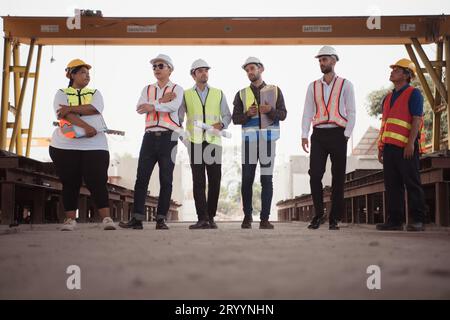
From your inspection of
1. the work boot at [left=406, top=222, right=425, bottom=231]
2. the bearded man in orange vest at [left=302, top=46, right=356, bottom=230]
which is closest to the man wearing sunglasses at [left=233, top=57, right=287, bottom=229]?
the bearded man in orange vest at [left=302, top=46, right=356, bottom=230]

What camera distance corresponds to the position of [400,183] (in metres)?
5.68

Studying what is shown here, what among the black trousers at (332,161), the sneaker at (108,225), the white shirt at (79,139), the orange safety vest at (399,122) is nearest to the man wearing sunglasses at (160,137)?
the sneaker at (108,225)

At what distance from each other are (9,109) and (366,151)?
3531 centimetres

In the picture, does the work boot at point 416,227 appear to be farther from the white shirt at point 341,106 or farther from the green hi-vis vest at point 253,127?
the green hi-vis vest at point 253,127

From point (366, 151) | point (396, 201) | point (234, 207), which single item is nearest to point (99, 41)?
point (396, 201)

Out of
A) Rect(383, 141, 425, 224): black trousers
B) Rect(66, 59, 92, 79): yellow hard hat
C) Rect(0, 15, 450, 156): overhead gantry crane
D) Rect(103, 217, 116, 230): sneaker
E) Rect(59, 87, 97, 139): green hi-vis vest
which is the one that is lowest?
Rect(103, 217, 116, 230): sneaker

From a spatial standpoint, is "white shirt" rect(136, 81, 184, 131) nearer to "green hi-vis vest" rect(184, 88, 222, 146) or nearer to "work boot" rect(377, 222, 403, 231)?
"green hi-vis vest" rect(184, 88, 222, 146)

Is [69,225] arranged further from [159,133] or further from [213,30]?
[213,30]

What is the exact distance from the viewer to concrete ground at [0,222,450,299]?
1.77 metres

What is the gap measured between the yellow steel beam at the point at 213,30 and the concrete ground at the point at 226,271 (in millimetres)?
9456

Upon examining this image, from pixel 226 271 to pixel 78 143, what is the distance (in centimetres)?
361

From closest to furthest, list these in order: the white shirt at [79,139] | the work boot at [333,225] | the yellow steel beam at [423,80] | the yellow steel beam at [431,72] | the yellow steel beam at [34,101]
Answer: the white shirt at [79,139]
the work boot at [333,225]
the yellow steel beam at [431,72]
the yellow steel beam at [423,80]
the yellow steel beam at [34,101]

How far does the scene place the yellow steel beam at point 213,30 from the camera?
39.7 ft

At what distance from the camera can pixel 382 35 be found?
12.3m
